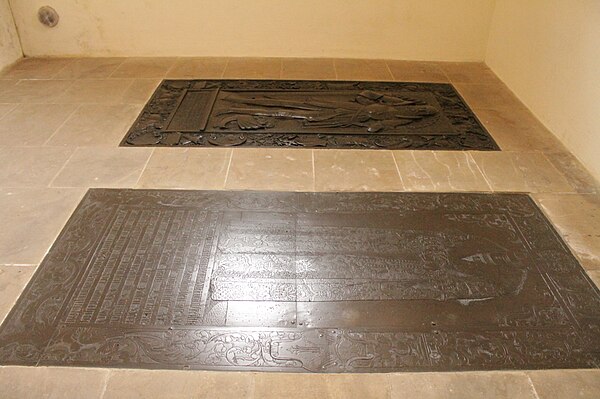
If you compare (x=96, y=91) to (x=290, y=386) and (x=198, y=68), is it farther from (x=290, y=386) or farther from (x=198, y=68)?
(x=290, y=386)

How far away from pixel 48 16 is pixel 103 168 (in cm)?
211

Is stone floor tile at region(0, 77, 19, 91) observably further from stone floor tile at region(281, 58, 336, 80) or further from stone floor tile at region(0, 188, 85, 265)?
stone floor tile at region(281, 58, 336, 80)

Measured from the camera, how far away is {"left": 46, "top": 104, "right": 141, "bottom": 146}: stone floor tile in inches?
110

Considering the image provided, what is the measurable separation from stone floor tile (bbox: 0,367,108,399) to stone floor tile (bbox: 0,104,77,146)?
1.62 meters

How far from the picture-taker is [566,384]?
1.52 m

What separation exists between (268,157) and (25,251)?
1256 millimetres

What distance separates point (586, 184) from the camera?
2516 millimetres

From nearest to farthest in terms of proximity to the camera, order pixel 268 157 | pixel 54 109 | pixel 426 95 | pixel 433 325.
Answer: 1. pixel 433 325
2. pixel 268 157
3. pixel 54 109
4. pixel 426 95

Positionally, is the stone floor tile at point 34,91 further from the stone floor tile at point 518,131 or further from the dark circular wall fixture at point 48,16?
the stone floor tile at point 518,131

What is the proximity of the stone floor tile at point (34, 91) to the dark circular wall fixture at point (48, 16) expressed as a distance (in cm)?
67

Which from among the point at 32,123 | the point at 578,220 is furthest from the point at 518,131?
the point at 32,123

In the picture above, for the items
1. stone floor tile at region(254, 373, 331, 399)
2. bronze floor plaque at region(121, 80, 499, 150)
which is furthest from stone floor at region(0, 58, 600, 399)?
bronze floor plaque at region(121, 80, 499, 150)

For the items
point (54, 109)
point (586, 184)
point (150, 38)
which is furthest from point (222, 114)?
point (586, 184)

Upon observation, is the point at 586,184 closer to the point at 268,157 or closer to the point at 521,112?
the point at 521,112
